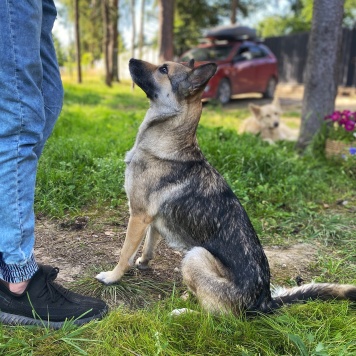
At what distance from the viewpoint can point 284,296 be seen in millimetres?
2457

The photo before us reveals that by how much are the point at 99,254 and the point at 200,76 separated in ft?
4.86

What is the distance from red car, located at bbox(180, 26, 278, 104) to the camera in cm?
1265

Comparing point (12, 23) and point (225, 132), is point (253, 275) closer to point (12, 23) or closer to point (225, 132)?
point (12, 23)

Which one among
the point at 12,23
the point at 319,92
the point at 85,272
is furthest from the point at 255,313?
the point at 319,92

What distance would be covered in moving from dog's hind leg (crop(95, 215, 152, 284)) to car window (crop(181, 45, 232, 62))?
1112cm

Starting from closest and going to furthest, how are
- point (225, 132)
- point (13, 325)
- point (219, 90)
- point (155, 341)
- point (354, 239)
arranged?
point (155, 341) → point (13, 325) → point (354, 239) → point (225, 132) → point (219, 90)

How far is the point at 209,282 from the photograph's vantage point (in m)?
2.29

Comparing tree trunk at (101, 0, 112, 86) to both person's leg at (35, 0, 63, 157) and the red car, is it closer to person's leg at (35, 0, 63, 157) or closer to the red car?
the red car

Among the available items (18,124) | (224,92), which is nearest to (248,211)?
(18,124)

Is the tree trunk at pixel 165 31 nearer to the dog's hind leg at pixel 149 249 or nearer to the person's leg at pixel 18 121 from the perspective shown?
the dog's hind leg at pixel 149 249

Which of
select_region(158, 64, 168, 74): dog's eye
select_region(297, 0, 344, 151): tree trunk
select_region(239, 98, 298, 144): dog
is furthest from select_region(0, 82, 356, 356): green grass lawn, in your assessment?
select_region(158, 64, 168, 74): dog's eye

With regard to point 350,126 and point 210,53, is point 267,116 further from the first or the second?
point 210,53

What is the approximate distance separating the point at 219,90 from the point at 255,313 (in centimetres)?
1097

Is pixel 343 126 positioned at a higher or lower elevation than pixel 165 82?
lower
